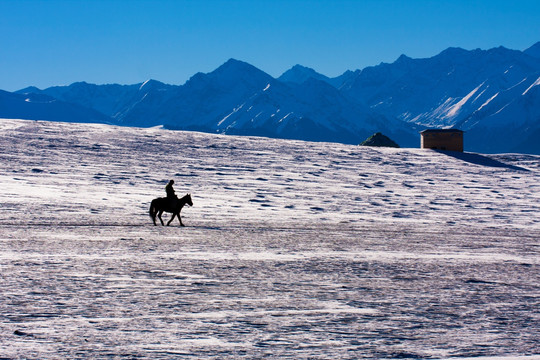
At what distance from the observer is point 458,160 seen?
3950 centimetres

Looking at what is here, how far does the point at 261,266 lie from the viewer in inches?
460

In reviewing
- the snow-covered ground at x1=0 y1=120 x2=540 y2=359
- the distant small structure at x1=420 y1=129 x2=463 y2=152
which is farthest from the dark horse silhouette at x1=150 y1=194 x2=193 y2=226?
the distant small structure at x1=420 y1=129 x2=463 y2=152

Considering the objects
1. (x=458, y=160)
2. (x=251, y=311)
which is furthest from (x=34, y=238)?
(x=458, y=160)

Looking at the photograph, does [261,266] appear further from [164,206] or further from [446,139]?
[446,139]

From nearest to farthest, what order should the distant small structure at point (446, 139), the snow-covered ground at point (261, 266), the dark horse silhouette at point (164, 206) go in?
the snow-covered ground at point (261, 266)
the dark horse silhouette at point (164, 206)
the distant small structure at point (446, 139)

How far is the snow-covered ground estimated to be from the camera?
23.8ft

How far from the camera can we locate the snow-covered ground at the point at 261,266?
7.25 meters

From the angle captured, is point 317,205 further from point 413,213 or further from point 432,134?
point 432,134

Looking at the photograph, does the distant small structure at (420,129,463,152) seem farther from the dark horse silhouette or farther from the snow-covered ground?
the dark horse silhouette

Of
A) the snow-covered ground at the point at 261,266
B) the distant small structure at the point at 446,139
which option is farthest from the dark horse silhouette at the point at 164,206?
the distant small structure at the point at 446,139

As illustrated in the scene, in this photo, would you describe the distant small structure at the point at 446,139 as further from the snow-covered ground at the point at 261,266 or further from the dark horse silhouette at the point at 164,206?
the dark horse silhouette at the point at 164,206

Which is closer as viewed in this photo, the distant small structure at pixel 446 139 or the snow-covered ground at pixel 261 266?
the snow-covered ground at pixel 261 266

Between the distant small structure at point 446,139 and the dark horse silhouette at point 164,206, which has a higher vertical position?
the distant small structure at point 446,139

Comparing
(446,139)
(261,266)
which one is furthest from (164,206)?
(446,139)
